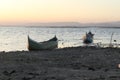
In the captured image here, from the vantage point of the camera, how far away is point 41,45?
111ft

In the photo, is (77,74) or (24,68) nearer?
(77,74)

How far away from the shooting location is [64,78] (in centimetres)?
1377

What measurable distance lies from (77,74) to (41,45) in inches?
758

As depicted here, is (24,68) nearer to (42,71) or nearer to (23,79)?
(42,71)

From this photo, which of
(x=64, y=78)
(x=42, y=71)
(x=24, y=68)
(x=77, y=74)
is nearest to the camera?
(x=64, y=78)

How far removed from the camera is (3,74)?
15109mm

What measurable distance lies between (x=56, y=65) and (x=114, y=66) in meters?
2.93

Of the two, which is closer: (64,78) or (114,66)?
(64,78)

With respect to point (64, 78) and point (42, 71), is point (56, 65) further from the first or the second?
point (64, 78)

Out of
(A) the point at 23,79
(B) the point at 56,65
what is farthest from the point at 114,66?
(A) the point at 23,79

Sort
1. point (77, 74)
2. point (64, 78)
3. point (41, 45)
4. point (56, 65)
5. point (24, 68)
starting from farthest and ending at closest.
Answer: point (41, 45) < point (56, 65) < point (24, 68) < point (77, 74) < point (64, 78)

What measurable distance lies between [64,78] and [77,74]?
3.44ft

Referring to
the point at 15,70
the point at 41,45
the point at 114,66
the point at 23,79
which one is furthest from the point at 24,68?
the point at 41,45

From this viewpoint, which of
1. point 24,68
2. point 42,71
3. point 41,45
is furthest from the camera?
point 41,45
